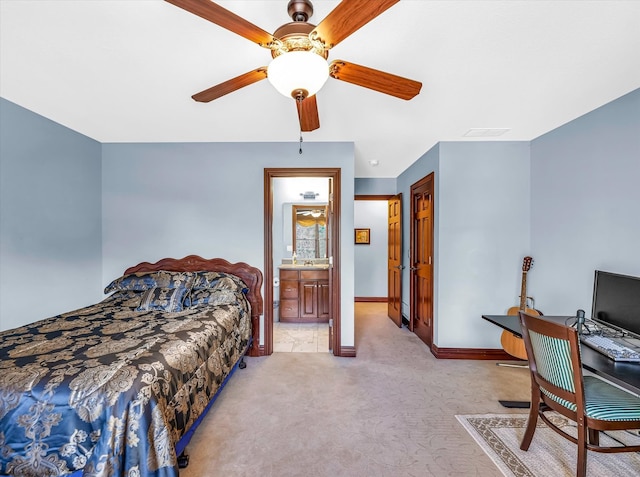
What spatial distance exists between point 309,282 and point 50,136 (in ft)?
11.5

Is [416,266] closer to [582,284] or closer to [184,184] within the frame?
[582,284]

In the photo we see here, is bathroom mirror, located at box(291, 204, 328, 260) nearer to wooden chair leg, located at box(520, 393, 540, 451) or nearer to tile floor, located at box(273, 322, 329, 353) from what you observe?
tile floor, located at box(273, 322, 329, 353)

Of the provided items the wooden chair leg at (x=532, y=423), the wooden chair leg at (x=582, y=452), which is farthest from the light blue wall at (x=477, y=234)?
the wooden chair leg at (x=582, y=452)

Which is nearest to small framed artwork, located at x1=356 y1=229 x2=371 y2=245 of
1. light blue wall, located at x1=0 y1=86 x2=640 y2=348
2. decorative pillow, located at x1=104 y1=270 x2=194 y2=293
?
light blue wall, located at x1=0 y1=86 x2=640 y2=348

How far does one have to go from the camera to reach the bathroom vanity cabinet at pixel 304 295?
15.1ft

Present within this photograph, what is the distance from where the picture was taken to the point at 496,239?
3299 millimetres

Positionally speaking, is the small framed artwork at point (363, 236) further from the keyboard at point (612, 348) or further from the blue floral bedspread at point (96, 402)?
the blue floral bedspread at point (96, 402)

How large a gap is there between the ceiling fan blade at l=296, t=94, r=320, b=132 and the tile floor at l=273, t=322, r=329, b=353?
2.67 m

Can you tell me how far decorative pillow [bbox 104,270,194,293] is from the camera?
290 centimetres

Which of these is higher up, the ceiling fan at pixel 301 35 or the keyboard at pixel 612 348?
the ceiling fan at pixel 301 35

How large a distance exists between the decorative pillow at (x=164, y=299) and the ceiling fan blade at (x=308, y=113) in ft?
6.33

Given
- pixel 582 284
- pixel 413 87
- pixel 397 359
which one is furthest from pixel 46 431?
pixel 582 284

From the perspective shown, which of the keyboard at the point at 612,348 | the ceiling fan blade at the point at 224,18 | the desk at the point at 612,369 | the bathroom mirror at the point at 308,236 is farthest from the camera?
the bathroom mirror at the point at 308,236

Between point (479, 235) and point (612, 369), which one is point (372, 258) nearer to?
point (479, 235)
